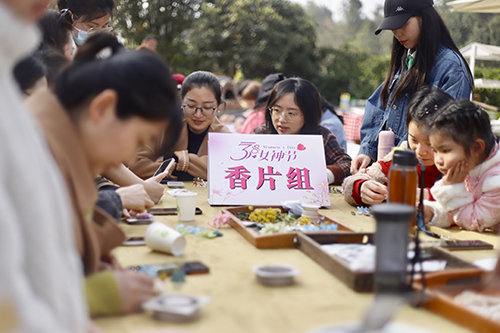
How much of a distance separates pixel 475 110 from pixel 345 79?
1664 cm

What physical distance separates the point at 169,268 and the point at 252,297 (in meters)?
0.28

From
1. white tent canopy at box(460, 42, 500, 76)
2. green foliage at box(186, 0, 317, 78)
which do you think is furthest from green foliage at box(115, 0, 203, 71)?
white tent canopy at box(460, 42, 500, 76)

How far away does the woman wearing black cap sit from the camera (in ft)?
8.29

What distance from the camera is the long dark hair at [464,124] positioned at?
1.82 meters

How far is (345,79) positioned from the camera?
18.0m

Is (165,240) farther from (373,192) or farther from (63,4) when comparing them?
(63,4)

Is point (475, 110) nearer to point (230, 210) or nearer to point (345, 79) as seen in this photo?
point (230, 210)

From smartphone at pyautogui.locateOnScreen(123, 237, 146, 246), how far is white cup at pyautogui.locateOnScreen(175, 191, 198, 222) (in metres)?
0.32

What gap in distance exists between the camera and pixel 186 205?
1.95m

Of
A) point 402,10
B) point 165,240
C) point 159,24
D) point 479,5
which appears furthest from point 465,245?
point 159,24

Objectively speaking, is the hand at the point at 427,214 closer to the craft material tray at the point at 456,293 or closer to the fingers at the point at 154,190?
the craft material tray at the point at 456,293

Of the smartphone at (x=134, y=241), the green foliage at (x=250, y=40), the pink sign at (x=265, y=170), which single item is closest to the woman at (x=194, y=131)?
the pink sign at (x=265, y=170)

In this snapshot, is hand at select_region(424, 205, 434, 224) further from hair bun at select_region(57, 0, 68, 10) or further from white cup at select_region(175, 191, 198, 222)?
hair bun at select_region(57, 0, 68, 10)

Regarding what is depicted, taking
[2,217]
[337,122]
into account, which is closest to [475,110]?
[2,217]
